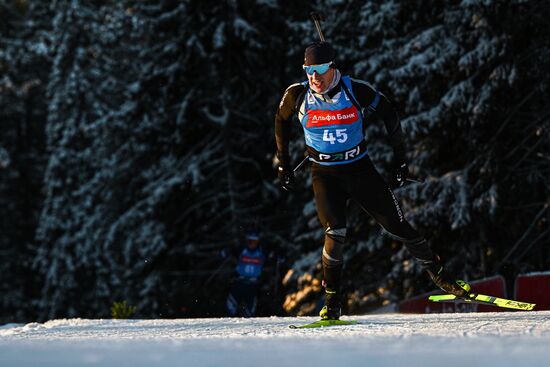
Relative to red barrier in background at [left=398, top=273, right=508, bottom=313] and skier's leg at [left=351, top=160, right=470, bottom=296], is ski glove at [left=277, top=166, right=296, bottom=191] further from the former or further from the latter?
red barrier in background at [left=398, top=273, right=508, bottom=313]

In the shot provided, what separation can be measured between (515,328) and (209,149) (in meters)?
17.6

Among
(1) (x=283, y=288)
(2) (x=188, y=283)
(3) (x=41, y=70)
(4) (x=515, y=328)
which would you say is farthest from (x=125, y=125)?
(4) (x=515, y=328)

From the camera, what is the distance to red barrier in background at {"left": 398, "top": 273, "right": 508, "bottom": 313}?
9.44 m

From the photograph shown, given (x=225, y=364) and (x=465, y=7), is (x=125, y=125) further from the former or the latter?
(x=225, y=364)

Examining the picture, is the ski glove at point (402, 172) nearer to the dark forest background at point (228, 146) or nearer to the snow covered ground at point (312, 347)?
the snow covered ground at point (312, 347)

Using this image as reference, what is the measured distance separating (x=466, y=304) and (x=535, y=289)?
2.66 m

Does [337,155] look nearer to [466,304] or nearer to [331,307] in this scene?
[331,307]

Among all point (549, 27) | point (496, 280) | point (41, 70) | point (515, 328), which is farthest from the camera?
point (41, 70)

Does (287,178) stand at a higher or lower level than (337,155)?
lower

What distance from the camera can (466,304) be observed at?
37.9 feet

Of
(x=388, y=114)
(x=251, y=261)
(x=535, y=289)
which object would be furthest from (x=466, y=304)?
(x=388, y=114)

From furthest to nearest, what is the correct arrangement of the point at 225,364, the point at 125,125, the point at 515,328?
the point at 125,125 → the point at 515,328 → the point at 225,364

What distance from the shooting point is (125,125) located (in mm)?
23312

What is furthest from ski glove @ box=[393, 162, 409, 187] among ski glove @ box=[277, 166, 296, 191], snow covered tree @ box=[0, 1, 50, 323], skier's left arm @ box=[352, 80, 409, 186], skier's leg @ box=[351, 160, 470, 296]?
snow covered tree @ box=[0, 1, 50, 323]
